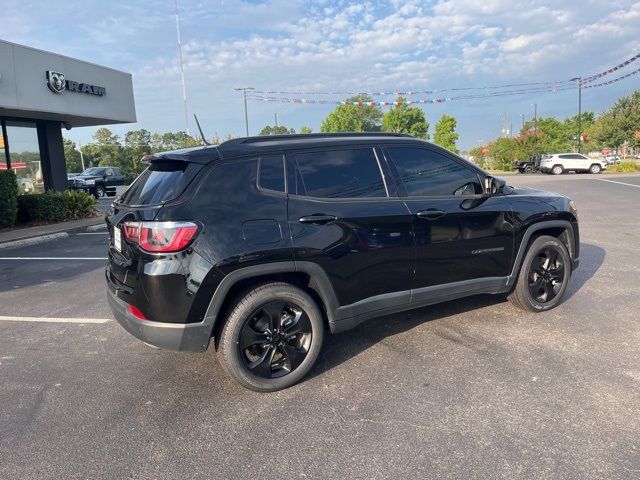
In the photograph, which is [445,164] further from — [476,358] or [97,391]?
[97,391]

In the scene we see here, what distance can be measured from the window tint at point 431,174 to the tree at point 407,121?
61814mm

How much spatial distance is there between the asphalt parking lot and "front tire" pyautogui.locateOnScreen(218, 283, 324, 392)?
0.48 feet

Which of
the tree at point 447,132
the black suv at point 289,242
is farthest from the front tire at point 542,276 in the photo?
the tree at point 447,132

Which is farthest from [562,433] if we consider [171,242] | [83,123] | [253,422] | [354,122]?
[354,122]

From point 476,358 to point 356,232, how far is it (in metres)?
1.42

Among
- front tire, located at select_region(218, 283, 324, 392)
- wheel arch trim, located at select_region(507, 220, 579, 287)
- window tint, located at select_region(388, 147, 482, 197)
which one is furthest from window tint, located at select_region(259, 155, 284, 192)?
wheel arch trim, located at select_region(507, 220, 579, 287)

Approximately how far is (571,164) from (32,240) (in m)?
36.7

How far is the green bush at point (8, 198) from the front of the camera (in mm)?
11414

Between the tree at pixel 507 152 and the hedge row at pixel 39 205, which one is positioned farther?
the tree at pixel 507 152

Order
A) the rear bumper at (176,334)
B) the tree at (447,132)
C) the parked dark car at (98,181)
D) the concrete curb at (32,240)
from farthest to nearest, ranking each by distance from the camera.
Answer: the tree at (447,132) → the parked dark car at (98,181) → the concrete curb at (32,240) → the rear bumper at (176,334)

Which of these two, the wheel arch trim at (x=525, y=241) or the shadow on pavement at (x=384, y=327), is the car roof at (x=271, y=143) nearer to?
the wheel arch trim at (x=525, y=241)

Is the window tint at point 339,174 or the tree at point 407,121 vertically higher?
the tree at point 407,121

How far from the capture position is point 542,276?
464cm

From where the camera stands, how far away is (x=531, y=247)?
4492mm
